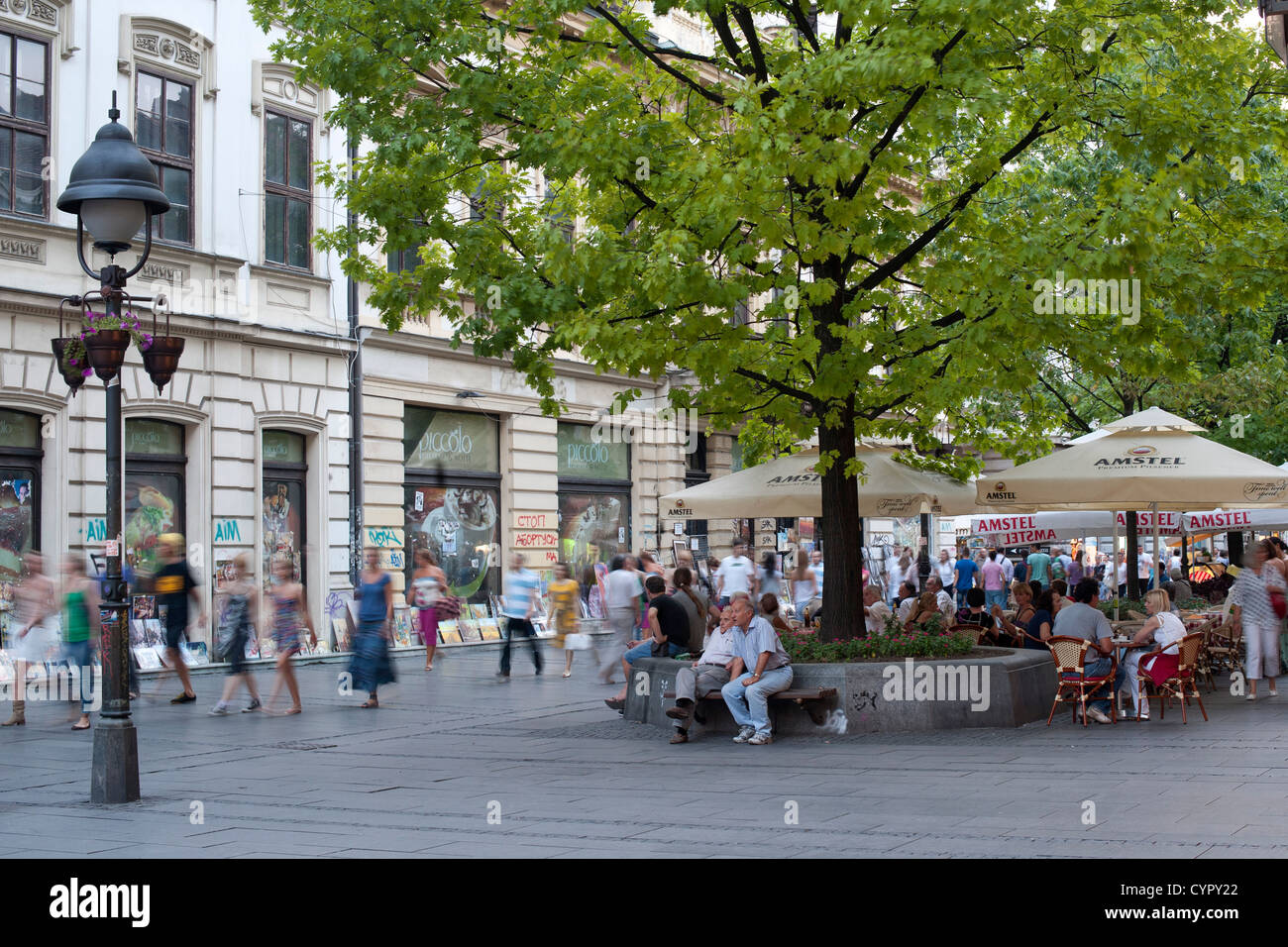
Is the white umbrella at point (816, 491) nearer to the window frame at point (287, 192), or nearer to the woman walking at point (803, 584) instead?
the woman walking at point (803, 584)

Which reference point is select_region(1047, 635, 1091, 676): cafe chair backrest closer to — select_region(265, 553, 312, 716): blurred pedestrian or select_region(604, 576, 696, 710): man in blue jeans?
select_region(604, 576, 696, 710): man in blue jeans

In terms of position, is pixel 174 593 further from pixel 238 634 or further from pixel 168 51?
pixel 168 51

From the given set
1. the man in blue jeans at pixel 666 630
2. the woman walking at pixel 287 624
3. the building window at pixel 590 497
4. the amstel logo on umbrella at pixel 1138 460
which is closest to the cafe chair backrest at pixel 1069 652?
the amstel logo on umbrella at pixel 1138 460

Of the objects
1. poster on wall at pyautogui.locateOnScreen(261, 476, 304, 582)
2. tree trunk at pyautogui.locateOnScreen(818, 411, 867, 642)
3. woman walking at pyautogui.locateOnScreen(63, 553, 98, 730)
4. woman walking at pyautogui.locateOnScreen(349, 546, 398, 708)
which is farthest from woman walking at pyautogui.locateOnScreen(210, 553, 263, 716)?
poster on wall at pyautogui.locateOnScreen(261, 476, 304, 582)

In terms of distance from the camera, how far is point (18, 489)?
65.0 feet

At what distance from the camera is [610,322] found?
13766mm

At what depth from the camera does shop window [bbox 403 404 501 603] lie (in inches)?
1072

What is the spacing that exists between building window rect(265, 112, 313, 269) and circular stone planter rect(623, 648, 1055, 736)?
1317cm

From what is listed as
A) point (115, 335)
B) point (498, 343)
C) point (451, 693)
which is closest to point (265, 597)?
point (451, 693)

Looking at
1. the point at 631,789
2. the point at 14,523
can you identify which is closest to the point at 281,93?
the point at 14,523

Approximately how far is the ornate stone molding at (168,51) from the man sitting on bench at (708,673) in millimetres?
12829

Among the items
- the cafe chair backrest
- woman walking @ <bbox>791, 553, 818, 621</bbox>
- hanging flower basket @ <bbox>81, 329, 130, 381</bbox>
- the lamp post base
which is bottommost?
the lamp post base

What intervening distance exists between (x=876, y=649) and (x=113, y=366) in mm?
7503

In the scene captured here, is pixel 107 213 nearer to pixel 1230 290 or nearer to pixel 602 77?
pixel 602 77
